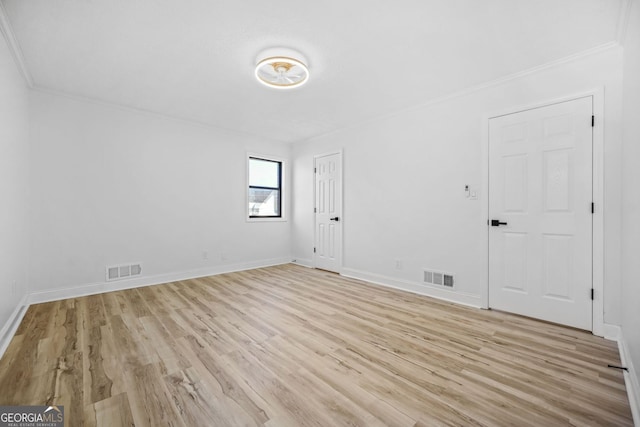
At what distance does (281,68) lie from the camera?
8.85 feet

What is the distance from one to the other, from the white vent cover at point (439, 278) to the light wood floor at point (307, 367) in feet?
1.23

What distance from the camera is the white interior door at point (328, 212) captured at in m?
4.93

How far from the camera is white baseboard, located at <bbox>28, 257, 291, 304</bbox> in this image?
132 inches

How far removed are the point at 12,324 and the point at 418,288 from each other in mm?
4433

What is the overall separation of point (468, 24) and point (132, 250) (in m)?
4.83

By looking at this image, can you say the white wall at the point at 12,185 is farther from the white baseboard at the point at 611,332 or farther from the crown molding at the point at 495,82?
the white baseboard at the point at 611,332

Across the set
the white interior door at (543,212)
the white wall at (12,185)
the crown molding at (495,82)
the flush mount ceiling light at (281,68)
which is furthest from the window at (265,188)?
the white interior door at (543,212)

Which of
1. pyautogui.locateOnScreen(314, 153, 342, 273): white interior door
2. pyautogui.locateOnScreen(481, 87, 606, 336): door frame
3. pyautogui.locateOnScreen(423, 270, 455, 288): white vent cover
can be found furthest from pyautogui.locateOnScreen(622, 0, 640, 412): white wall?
pyautogui.locateOnScreen(314, 153, 342, 273): white interior door

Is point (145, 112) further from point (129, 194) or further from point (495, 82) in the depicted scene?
point (495, 82)

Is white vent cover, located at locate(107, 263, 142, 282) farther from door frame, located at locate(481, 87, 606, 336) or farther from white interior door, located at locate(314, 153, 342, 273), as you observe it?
door frame, located at locate(481, 87, 606, 336)

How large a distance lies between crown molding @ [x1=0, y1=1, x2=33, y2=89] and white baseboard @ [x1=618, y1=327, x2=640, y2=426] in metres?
4.83

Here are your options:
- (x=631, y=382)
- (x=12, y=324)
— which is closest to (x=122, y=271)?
(x=12, y=324)

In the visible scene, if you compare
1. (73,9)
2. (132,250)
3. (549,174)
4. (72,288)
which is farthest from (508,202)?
(72,288)

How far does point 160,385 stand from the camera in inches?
68.3
